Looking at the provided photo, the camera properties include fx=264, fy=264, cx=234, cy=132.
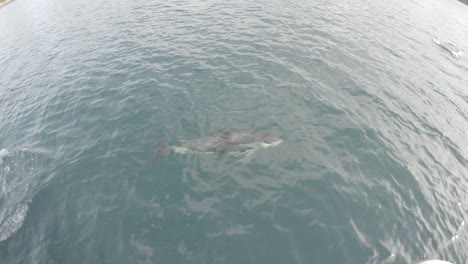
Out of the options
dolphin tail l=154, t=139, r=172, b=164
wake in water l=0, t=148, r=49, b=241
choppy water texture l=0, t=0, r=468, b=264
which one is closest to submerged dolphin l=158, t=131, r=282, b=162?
dolphin tail l=154, t=139, r=172, b=164

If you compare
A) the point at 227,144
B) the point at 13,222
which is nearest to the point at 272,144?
the point at 227,144

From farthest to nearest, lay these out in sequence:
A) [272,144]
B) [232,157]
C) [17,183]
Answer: [272,144], [232,157], [17,183]

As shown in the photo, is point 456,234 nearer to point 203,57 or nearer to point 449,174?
point 449,174

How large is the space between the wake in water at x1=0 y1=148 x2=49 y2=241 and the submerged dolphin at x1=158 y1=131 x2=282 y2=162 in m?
6.89

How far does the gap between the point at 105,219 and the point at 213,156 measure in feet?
19.4

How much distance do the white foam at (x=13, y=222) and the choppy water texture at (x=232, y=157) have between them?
0.06 m

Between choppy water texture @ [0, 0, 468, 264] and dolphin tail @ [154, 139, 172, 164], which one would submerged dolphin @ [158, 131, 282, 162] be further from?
choppy water texture @ [0, 0, 468, 264]

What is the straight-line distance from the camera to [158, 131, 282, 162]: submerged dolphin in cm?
1466

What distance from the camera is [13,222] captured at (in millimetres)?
12367

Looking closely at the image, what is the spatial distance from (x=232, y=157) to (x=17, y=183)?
11.8 m

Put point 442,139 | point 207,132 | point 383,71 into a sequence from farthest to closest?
point 383,71 < point 442,139 < point 207,132

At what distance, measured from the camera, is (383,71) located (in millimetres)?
22641

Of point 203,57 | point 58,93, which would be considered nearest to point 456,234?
point 203,57

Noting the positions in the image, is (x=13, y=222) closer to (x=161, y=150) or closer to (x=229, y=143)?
(x=161, y=150)
